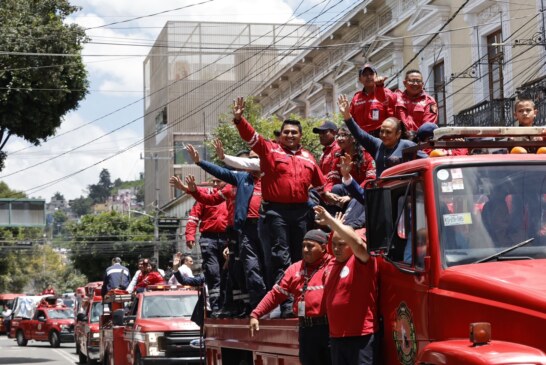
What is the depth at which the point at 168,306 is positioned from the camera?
18219 mm

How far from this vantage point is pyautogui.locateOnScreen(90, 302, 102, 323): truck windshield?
2636 cm

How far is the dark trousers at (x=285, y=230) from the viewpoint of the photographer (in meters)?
10.5

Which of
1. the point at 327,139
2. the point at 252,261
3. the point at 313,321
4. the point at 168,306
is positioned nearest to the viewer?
the point at 313,321

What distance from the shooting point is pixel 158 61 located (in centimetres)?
9262

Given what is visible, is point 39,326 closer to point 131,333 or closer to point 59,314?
point 59,314

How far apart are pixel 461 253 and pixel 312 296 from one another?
2.02 metres

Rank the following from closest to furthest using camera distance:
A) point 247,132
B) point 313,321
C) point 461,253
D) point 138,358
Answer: point 461,253
point 313,321
point 247,132
point 138,358

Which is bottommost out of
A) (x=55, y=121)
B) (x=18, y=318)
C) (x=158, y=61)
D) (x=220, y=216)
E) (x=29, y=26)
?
(x=18, y=318)

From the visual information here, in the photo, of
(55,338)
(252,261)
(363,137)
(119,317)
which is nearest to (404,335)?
(363,137)

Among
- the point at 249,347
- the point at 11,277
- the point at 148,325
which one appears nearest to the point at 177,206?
the point at 11,277

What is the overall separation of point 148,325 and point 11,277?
3328 inches

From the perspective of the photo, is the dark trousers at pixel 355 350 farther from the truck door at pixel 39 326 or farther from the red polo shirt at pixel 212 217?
the truck door at pixel 39 326

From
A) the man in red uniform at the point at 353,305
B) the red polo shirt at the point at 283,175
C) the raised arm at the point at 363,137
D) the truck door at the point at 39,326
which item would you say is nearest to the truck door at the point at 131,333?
the red polo shirt at the point at 283,175

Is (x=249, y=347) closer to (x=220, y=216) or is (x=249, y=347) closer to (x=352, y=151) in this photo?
(x=352, y=151)
